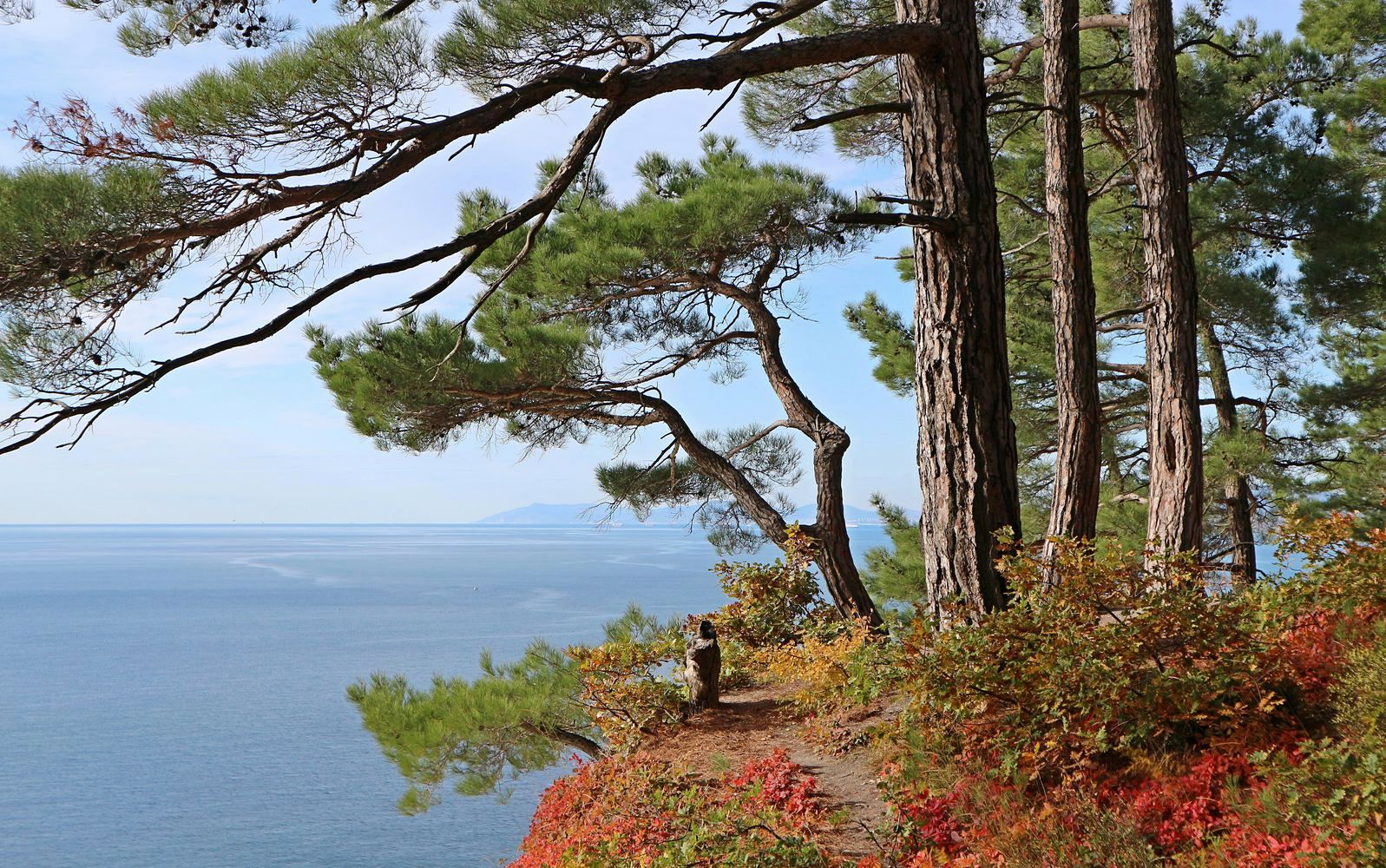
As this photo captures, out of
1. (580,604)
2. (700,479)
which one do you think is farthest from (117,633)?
(700,479)

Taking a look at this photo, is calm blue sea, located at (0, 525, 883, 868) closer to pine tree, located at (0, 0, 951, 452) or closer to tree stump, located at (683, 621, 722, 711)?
tree stump, located at (683, 621, 722, 711)

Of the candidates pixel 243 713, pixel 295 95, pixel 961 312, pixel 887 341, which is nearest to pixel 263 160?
pixel 295 95

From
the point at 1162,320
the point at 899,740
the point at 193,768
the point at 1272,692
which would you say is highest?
the point at 1162,320

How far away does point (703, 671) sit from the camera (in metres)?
6.04

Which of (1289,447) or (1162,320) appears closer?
(1162,320)

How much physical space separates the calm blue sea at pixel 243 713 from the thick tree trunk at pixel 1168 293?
5373 mm

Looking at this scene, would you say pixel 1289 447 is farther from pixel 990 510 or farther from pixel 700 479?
pixel 990 510

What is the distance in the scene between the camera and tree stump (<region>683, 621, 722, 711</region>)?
6.03m

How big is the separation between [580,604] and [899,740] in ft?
163

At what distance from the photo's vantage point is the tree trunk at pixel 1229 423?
9.45 meters

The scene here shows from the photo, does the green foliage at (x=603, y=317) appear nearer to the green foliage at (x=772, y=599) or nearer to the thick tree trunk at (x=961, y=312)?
the green foliage at (x=772, y=599)

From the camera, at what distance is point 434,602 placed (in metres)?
58.8

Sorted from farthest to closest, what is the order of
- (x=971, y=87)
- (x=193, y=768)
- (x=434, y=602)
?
(x=434, y=602)
(x=193, y=768)
(x=971, y=87)

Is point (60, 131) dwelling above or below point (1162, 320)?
below
